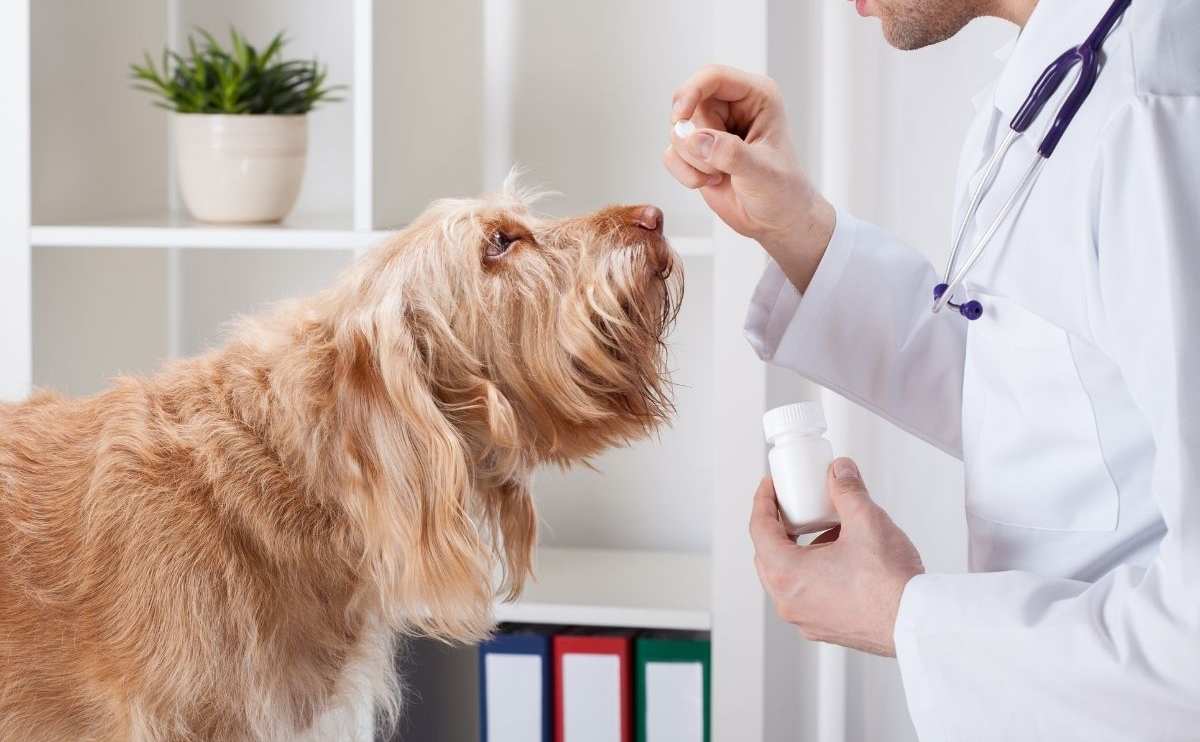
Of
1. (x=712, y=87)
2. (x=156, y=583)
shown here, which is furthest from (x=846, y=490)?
(x=156, y=583)

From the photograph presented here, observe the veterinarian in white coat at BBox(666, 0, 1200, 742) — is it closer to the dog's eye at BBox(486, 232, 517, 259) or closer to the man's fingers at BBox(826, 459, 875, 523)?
the man's fingers at BBox(826, 459, 875, 523)

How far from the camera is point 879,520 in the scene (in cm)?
99

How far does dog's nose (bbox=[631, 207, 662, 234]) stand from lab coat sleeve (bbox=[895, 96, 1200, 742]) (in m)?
0.44

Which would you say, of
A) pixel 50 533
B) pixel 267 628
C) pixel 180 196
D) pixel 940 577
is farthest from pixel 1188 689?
pixel 180 196

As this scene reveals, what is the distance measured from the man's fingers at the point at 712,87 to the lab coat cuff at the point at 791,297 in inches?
6.4

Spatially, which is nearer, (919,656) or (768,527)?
(919,656)

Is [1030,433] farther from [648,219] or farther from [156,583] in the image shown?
[156,583]

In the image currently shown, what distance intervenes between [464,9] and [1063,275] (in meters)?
1.31

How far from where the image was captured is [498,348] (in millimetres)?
1152

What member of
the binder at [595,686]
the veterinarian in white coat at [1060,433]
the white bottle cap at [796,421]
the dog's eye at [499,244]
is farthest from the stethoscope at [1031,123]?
the binder at [595,686]

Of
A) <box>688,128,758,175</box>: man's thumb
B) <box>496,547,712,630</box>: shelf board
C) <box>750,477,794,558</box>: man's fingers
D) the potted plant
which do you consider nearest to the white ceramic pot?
the potted plant

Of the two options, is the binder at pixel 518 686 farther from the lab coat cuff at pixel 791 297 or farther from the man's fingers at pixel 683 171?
the man's fingers at pixel 683 171

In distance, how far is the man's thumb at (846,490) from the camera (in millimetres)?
1000

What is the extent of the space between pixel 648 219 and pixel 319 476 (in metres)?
0.38
